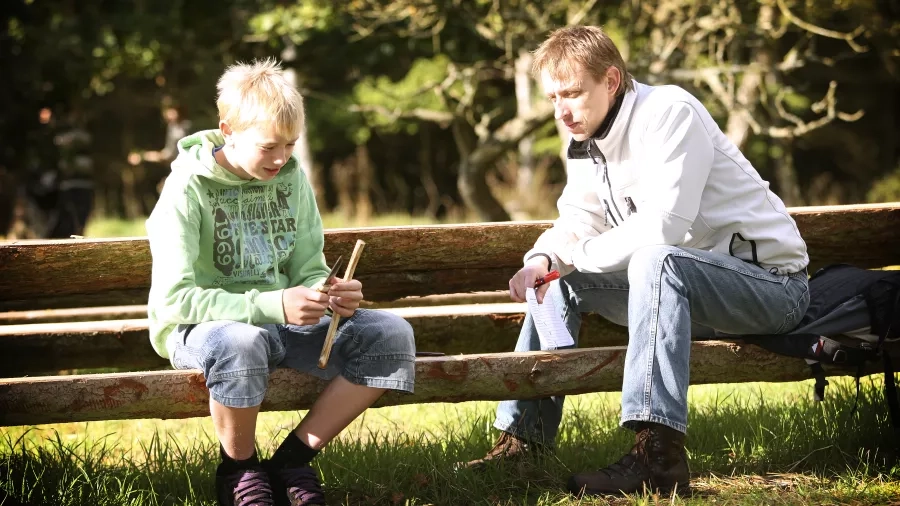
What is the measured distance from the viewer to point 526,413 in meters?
3.41

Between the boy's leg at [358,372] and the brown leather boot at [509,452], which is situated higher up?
the boy's leg at [358,372]

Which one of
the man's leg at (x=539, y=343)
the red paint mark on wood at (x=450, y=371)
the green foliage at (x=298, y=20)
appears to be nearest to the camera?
the red paint mark on wood at (x=450, y=371)

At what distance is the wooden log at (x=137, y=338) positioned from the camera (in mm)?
3768

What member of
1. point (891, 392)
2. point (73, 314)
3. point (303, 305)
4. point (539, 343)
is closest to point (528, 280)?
point (539, 343)

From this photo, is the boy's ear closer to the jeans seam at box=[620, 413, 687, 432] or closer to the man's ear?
the man's ear

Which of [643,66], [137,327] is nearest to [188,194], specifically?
[137,327]

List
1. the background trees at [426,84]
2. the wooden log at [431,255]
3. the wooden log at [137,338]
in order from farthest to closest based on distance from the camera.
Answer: the background trees at [426,84], the wooden log at [137,338], the wooden log at [431,255]

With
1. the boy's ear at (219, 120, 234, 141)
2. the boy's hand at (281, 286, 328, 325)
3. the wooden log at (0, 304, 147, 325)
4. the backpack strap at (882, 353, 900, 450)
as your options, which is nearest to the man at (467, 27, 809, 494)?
the backpack strap at (882, 353, 900, 450)

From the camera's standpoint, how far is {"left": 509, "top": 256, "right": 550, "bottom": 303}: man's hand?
334 centimetres

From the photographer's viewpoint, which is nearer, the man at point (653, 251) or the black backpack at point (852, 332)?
the man at point (653, 251)

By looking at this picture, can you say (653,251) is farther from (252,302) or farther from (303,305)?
(252,302)

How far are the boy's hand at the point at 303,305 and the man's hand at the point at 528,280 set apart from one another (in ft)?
2.31

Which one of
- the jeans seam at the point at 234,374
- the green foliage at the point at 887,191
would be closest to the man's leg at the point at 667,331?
the jeans seam at the point at 234,374

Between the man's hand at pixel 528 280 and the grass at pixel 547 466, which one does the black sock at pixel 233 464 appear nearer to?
the grass at pixel 547 466
